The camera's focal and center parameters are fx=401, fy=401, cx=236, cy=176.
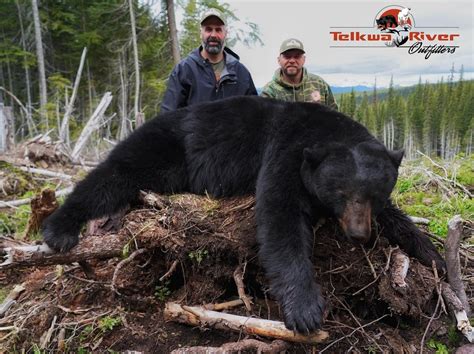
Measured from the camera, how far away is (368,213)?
2.70 metres

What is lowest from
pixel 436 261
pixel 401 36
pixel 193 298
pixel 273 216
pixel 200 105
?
pixel 193 298

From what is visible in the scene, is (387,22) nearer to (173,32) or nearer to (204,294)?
(204,294)

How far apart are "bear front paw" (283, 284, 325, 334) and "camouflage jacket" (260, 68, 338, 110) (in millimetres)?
3986

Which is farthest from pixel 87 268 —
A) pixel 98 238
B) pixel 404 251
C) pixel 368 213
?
pixel 404 251

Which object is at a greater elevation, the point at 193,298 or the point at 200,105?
the point at 200,105

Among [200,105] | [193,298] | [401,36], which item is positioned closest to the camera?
[193,298]

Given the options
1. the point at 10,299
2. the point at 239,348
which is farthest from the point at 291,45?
the point at 10,299

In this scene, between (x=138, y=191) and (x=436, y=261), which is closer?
(x=436, y=261)

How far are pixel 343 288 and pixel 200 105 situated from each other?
2116 millimetres

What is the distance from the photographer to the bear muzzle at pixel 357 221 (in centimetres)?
261

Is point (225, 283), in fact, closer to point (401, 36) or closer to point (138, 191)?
point (138, 191)

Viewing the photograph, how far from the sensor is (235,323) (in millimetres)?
2541

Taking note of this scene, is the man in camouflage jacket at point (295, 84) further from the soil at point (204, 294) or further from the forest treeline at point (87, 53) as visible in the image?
the forest treeline at point (87, 53)

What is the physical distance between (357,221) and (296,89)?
3811 mm
